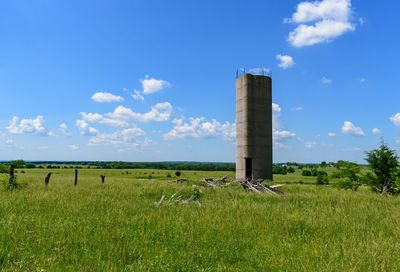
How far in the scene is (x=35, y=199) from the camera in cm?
1475

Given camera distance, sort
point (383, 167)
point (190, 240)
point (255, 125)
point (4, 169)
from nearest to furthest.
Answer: point (190, 240), point (4, 169), point (383, 167), point (255, 125)

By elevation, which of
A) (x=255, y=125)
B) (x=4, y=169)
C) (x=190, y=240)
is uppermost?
(x=255, y=125)

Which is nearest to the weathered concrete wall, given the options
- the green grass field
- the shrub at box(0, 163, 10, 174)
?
the shrub at box(0, 163, 10, 174)

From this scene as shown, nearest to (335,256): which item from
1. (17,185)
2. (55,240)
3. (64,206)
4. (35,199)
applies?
(55,240)

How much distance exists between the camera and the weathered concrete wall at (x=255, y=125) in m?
37.2

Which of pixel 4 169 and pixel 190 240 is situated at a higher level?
pixel 4 169

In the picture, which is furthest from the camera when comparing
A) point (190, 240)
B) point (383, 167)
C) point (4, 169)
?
point (383, 167)

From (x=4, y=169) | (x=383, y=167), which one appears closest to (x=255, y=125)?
(x=383, y=167)

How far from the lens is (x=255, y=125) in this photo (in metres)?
37.2

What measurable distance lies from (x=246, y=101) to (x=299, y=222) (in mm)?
26875

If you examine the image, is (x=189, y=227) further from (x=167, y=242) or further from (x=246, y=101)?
(x=246, y=101)

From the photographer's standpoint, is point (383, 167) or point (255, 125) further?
point (255, 125)

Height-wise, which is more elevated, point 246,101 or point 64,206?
point 246,101

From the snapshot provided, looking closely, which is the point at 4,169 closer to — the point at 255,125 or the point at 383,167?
the point at 255,125
